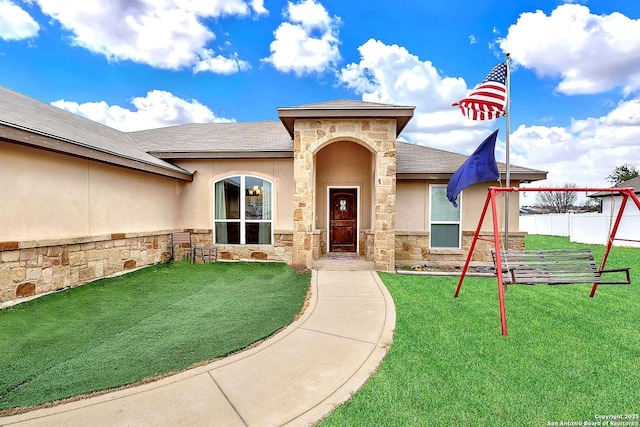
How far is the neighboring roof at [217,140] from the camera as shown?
29.6ft

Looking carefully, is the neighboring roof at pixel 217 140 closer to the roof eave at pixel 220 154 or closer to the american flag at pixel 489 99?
the roof eave at pixel 220 154

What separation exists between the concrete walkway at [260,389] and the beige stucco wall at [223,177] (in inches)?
211

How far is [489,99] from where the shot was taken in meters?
6.61

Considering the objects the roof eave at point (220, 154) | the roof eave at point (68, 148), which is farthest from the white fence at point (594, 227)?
the roof eave at point (68, 148)

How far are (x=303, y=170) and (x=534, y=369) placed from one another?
6.34 meters

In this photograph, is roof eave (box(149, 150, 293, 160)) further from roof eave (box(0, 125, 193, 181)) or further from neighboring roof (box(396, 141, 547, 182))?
neighboring roof (box(396, 141, 547, 182))

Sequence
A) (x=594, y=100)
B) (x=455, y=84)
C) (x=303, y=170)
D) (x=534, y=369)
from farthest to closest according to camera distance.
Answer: (x=455, y=84) < (x=594, y=100) < (x=303, y=170) < (x=534, y=369)

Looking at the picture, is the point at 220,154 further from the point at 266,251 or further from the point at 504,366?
the point at 504,366

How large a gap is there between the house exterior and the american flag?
55.2 inches

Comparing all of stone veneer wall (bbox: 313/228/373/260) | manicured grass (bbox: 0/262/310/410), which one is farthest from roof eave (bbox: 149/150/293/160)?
manicured grass (bbox: 0/262/310/410)

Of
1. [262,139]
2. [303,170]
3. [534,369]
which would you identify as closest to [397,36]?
[262,139]

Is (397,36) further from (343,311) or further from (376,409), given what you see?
(376,409)

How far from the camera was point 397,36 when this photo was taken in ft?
41.9

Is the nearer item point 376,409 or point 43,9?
point 376,409
